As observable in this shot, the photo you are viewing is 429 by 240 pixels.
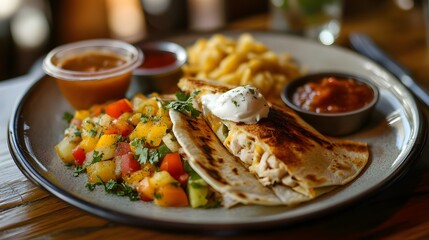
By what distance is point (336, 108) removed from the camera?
350cm

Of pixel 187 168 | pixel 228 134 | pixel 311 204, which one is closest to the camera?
pixel 311 204

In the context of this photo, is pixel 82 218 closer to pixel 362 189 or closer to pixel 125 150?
pixel 125 150

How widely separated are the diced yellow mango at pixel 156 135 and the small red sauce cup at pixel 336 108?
967 mm

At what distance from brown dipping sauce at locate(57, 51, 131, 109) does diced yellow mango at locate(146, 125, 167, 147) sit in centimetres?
95

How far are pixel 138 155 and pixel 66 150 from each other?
489mm

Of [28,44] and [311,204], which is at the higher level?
[311,204]

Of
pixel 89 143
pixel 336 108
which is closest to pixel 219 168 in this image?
pixel 89 143

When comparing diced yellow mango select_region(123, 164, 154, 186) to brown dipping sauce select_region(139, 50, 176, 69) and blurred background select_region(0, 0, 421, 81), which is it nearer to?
brown dipping sauce select_region(139, 50, 176, 69)

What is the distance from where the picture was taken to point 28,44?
6.79m

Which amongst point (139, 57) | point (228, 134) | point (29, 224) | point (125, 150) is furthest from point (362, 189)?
point (139, 57)

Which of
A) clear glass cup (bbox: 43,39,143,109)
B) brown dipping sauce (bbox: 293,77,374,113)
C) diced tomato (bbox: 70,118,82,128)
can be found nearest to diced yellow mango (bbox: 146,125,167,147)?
diced tomato (bbox: 70,118,82,128)

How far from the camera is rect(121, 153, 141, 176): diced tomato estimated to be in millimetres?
2898

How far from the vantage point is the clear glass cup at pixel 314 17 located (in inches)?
193

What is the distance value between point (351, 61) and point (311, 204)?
1.94m
